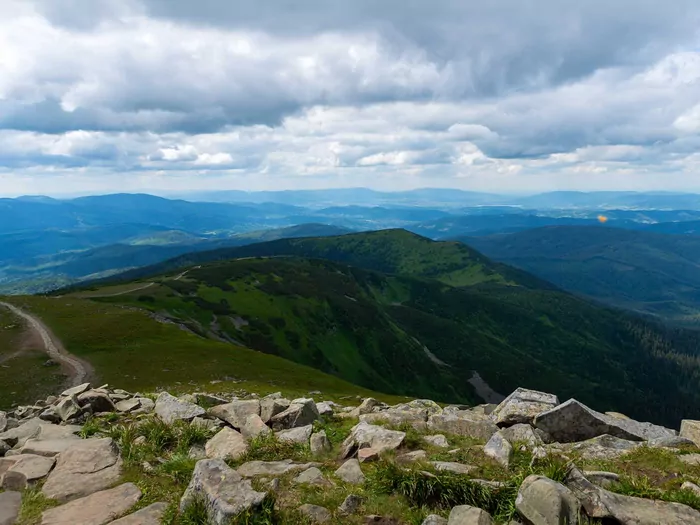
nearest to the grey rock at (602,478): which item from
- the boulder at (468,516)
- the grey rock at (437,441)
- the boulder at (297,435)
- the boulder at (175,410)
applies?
the boulder at (468,516)

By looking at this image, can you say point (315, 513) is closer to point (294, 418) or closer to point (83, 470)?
point (83, 470)

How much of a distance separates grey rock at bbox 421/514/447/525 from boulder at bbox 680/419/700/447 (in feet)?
42.0

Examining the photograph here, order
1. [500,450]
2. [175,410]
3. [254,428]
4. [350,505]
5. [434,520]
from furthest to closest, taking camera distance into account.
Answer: [175,410], [254,428], [500,450], [350,505], [434,520]

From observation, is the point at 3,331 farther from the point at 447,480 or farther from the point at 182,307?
the point at 447,480

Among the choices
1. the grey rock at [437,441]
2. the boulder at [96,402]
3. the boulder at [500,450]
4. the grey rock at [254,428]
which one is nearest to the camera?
the boulder at [500,450]

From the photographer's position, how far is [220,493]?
36.7 ft

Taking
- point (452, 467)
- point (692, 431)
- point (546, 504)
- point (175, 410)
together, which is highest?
point (546, 504)

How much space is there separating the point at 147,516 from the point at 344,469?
582cm

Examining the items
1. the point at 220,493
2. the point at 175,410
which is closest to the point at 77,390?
the point at 175,410

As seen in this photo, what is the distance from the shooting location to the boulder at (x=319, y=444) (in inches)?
631

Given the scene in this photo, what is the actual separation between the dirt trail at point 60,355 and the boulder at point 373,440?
66.4 metres

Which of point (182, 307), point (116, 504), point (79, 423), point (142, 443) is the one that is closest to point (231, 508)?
point (116, 504)

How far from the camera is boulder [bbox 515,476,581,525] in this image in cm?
934

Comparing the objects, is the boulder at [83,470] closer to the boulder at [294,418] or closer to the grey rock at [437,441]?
the boulder at [294,418]
